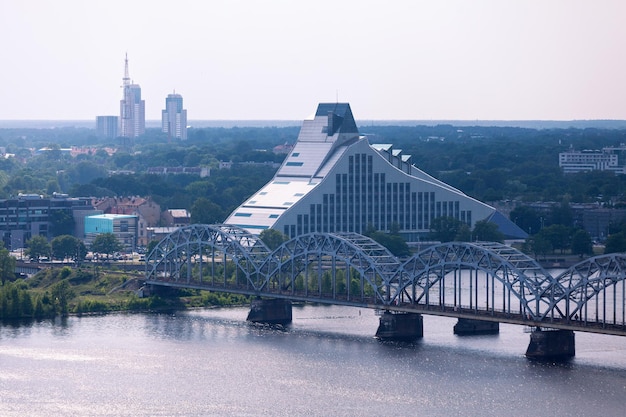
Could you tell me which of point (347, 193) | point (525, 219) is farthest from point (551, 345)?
point (525, 219)

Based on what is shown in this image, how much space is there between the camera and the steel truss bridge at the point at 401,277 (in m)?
64.4

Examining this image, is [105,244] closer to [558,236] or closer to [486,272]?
[558,236]

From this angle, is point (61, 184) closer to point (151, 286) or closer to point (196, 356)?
point (151, 286)

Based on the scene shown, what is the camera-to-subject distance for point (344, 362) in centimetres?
6438

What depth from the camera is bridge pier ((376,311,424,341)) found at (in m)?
69.9

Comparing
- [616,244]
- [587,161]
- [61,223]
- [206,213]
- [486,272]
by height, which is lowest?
[486,272]

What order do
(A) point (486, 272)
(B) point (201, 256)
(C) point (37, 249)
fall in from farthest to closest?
(C) point (37, 249) < (B) point (201, 256) < (A) point (486, 272)

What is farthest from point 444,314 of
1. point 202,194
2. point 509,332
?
point 202,194

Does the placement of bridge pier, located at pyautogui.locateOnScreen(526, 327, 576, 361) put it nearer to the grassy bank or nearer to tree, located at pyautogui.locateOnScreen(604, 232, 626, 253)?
the grassy bank

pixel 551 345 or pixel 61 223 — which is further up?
pixel 61 223

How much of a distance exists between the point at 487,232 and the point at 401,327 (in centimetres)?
3561

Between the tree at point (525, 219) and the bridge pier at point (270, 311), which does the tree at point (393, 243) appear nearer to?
the tree at point (525, 219)

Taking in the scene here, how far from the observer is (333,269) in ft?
249

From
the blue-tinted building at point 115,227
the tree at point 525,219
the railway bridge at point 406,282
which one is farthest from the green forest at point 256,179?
the railway bridge at point 406,282
